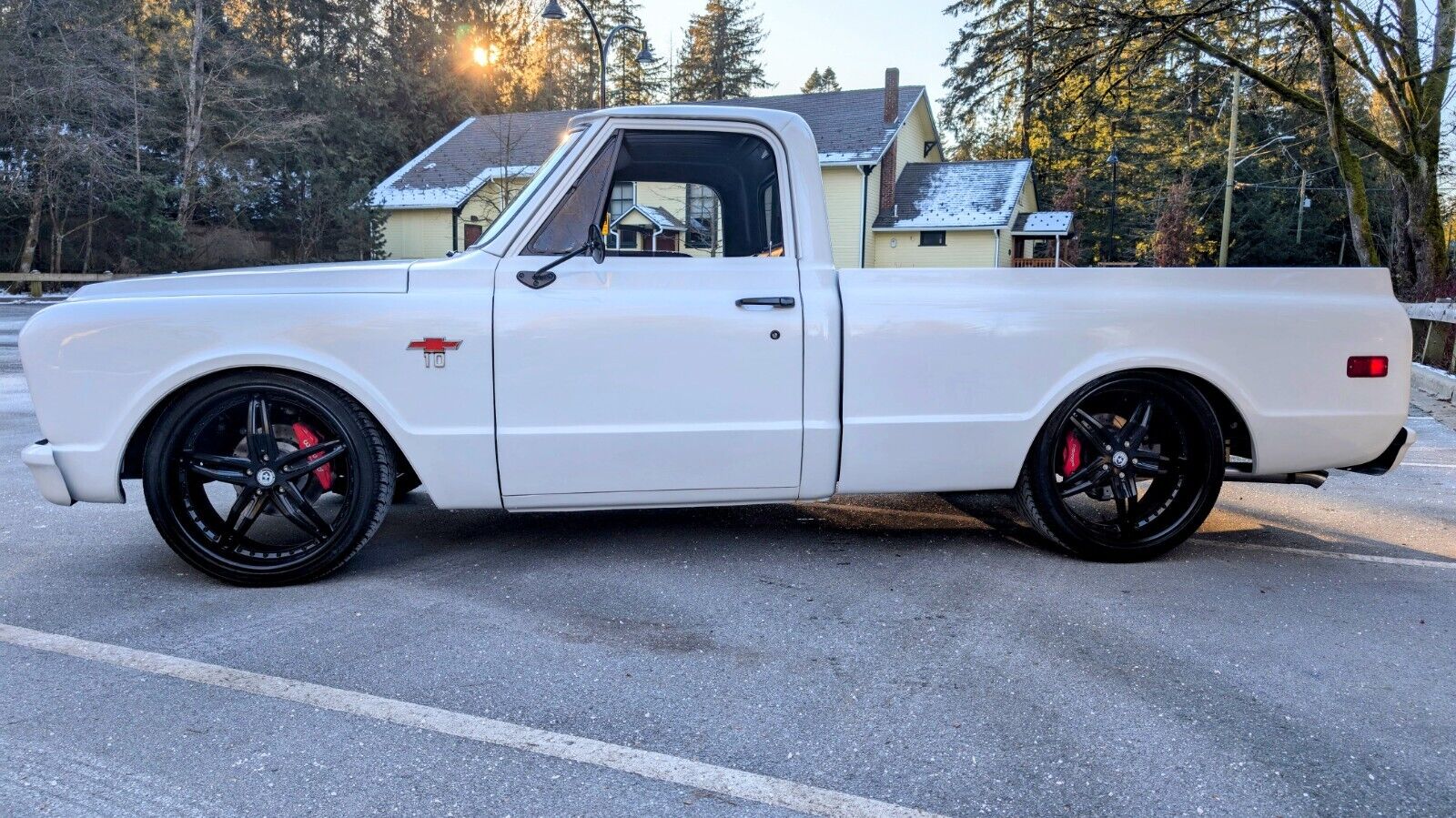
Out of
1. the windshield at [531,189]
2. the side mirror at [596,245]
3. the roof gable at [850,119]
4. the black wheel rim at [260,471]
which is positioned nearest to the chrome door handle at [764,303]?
the side mirror at [596,245]

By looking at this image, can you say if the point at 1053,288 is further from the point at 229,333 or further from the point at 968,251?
the point at 968,251

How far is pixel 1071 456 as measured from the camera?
429 centimetres

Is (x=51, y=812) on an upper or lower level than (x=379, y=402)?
lower

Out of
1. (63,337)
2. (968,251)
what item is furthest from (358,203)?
(63,337)

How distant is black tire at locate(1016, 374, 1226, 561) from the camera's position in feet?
13.6

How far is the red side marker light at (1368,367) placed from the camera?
415 centimetres

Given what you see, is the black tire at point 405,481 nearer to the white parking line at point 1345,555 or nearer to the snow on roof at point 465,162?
the white parking line at point 1345,555

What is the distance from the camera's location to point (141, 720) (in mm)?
2699

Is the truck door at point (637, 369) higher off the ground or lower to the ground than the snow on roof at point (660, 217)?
lower

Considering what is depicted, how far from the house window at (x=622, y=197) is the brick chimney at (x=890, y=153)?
2936 cm

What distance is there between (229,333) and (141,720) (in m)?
1.51

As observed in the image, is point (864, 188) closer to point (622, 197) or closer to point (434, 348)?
point (622, 197)

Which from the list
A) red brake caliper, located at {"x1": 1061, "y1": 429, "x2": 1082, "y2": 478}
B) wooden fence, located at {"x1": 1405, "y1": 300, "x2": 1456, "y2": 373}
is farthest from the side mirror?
wooden fence, located at {"x1": 1405, "y1": 300, "x2": 1456, "y2": 373}

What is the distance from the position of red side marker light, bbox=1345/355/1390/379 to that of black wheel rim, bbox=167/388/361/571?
4177 millimetres
